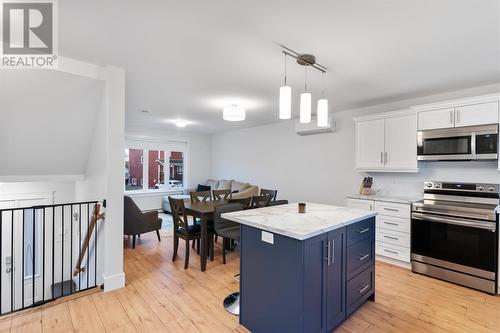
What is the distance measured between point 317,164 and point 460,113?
248 cm

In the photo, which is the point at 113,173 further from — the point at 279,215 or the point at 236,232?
the point at 279,215

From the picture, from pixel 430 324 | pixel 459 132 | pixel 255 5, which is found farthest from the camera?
pixel 459 132

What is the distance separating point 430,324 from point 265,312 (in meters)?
1.57

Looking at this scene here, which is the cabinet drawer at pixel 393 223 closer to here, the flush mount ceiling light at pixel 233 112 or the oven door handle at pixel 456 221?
the oven door handle at pixel 456 221

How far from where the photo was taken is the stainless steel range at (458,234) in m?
2.79

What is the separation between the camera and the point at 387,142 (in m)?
3.85

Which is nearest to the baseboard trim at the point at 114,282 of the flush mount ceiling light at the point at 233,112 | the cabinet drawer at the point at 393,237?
the flush mount ceiling light at the point at 233,112

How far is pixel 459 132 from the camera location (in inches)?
125

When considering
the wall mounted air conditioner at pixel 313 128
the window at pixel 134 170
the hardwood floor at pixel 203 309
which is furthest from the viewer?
the window at pixel 134 170

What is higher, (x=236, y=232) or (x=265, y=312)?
(x=236, y=232)

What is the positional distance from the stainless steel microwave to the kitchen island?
179cm

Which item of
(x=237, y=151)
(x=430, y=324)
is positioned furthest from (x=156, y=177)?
(x=430, y=324)

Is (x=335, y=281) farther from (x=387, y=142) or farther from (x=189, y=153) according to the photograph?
(x=189, y=153)

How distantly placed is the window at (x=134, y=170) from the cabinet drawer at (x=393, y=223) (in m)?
6.27
